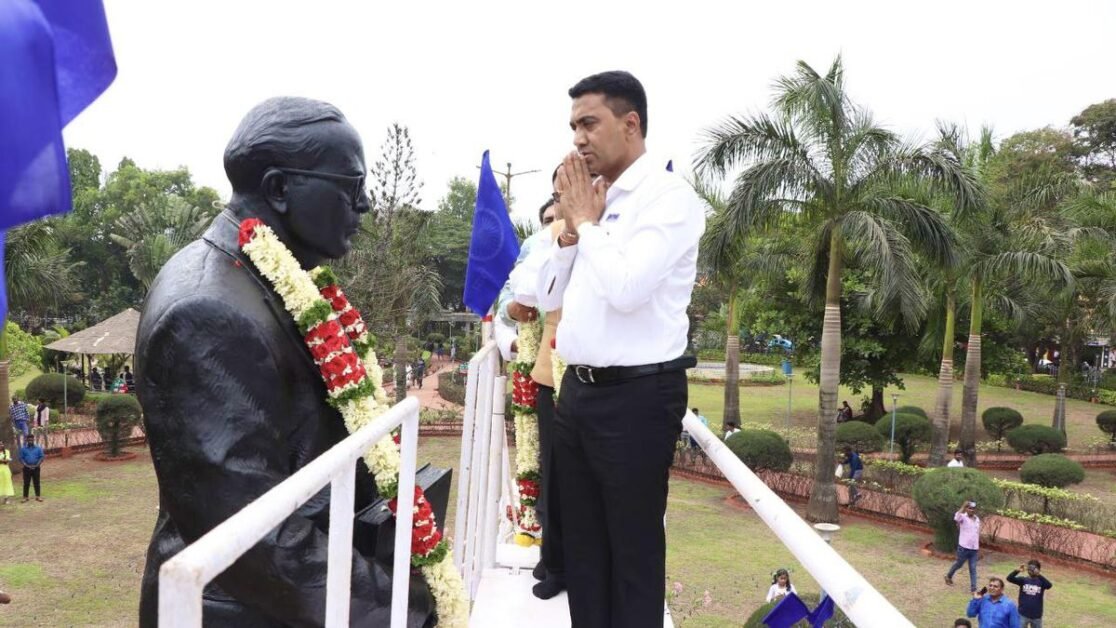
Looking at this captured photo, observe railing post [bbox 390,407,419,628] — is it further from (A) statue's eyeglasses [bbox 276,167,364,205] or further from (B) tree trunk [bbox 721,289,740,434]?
(B) tree trunk [bbox 721,289,740,434]

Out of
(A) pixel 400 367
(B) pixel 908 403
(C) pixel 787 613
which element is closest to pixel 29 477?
(A) pixel 400 367

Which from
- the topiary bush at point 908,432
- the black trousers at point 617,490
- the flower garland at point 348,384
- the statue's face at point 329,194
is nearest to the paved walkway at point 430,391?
the topiary bush at point 908,432

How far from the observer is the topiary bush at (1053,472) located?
17.4 meters

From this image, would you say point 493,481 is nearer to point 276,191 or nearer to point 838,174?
point 276,191

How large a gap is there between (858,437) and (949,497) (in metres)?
6.75

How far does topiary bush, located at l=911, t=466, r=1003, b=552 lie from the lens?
13602mm

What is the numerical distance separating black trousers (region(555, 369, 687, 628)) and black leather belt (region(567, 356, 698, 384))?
0.02 metres

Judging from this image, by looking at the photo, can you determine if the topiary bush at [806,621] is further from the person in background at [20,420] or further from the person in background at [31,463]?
the person in background at [20,420]

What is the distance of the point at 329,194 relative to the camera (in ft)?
5.92

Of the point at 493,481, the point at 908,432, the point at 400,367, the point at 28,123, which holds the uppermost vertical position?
the point at 28,123

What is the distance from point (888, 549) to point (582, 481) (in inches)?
539

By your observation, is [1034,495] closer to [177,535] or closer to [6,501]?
[177,535]

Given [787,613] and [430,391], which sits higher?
[787,613]

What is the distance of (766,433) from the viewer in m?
18.2
